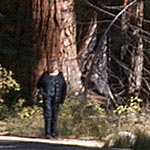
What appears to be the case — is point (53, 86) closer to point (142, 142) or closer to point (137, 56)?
point (142, 142)

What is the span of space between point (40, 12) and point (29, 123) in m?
4.64

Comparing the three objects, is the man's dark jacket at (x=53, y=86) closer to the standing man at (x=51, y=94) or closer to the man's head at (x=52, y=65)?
the standing man at (x=51, y=94)

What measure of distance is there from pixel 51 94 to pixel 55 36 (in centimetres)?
523

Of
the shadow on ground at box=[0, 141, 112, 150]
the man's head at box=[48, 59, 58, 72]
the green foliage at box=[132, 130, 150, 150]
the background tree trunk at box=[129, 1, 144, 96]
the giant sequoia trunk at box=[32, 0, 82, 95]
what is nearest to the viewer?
the shadow on ground at box=[0, 141, 112, 150]

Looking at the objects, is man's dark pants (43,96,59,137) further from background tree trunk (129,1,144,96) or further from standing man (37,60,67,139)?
background tree trunk (129,1,144,96)

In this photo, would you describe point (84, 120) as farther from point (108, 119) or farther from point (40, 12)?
point (40, 12)

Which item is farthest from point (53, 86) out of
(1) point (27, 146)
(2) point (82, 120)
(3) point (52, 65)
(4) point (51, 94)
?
(1) point (27, 146)

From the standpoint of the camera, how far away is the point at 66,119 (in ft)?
66.1

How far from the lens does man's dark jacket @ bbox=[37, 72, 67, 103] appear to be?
18469mm

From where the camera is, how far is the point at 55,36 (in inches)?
931

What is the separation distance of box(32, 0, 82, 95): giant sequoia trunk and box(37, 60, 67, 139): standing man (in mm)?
4629

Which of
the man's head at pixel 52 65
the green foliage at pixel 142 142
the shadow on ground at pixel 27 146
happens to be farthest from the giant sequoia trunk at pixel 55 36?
the shadow on ground at pixel 27 146

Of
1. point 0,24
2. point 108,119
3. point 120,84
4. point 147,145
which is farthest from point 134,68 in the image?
point 147,145

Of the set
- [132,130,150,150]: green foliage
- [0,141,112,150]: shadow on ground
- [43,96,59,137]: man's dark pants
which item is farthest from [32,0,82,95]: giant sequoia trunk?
[0,141,112,150]: shadow on ground
